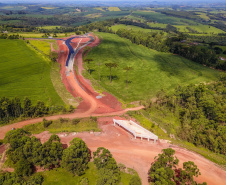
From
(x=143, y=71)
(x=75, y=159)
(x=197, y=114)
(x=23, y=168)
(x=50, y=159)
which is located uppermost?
(x=143, y=71)

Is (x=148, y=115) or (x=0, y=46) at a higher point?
(x=0, y=46)

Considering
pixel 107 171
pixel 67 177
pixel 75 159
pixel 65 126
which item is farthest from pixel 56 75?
pixel 107 171

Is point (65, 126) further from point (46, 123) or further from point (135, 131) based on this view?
point (135, 131)

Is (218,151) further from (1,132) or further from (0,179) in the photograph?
(1,132)

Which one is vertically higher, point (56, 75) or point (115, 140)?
point (56, 75)

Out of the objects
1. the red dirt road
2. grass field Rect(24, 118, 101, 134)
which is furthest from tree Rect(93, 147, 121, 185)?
grass field Rect(24, 118, 101, 134)

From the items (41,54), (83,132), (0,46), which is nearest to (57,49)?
(41,54)
